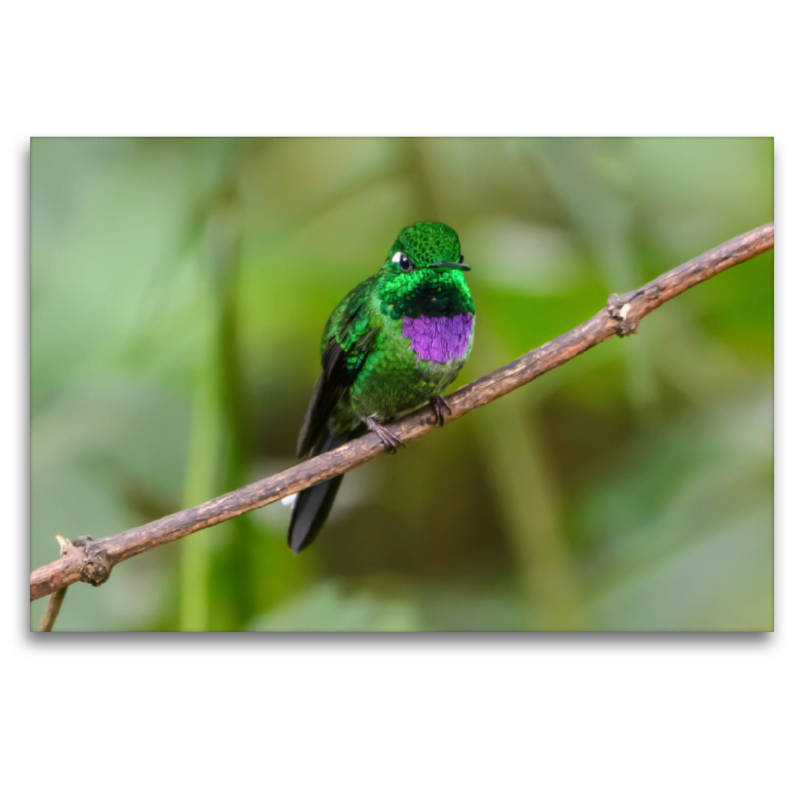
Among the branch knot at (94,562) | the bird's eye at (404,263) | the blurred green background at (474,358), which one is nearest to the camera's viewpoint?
the branch knot at (94,562)

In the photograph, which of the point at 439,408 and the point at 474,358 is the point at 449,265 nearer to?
the point at 439,408

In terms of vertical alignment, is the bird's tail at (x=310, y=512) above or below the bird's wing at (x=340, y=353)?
below

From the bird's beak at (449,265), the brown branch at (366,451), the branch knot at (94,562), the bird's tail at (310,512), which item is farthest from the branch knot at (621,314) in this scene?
the branch knot at (94,562)

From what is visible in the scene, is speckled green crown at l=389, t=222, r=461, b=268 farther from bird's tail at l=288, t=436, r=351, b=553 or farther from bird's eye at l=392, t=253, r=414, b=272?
bird's tail at l=288, t=436, r=351, b=553

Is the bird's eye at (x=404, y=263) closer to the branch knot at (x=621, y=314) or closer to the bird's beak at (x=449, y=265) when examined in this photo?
the bird's beak at (x=449, y=265)

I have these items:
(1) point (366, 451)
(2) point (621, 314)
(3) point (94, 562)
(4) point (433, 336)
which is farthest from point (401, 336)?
(3) point (94, 562)

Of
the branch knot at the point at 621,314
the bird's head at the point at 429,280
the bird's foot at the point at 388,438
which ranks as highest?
the bird's head at the point at 429,280

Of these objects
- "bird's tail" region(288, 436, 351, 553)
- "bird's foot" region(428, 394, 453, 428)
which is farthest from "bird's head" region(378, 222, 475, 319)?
"bird's tail" region(288, 436, 351, 553)
